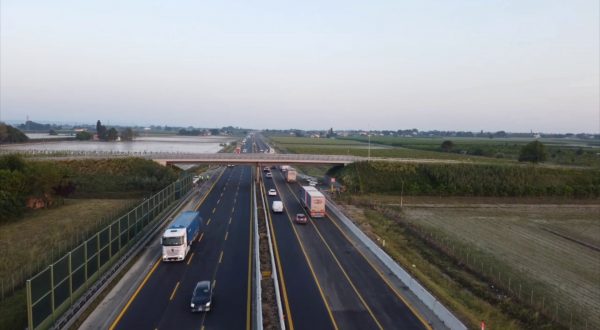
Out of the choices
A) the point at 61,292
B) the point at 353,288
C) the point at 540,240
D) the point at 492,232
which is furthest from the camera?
the point at 492,232

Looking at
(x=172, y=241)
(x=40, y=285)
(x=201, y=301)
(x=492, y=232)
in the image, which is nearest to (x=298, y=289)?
(x=201, y=301)

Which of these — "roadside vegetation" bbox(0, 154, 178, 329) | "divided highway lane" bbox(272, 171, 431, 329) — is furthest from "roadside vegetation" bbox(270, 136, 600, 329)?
"roadside vegetation" bbox(0, 154, 178, 329)

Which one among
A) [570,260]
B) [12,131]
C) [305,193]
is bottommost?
[570,260]

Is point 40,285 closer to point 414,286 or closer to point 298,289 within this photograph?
point 298,289

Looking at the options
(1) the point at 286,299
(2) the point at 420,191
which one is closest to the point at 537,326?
(1) the point at 286,299

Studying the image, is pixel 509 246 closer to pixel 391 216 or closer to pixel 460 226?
pixel 460 226

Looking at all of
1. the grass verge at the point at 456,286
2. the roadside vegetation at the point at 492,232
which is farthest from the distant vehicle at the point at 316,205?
the grass verge at the point at 456,286
